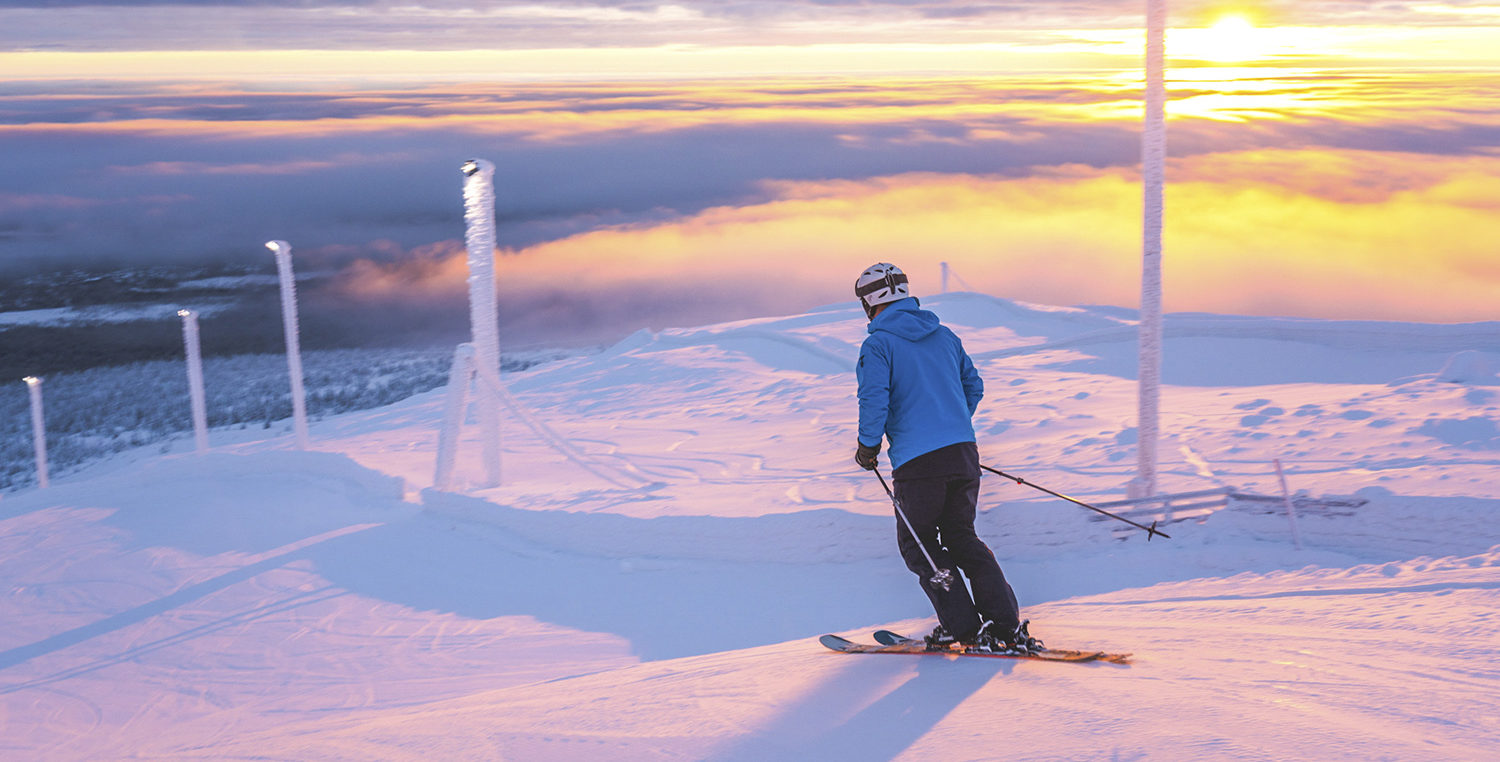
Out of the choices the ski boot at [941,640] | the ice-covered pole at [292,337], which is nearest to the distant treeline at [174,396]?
the ice-covered pole at [292,337]

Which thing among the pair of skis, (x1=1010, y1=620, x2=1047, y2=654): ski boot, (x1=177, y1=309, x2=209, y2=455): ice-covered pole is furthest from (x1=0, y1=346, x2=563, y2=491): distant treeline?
(x1=1010, y1=620, x2=1047, y2=654): ski boot

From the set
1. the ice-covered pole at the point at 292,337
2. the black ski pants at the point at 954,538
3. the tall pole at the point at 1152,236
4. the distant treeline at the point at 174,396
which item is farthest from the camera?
the distant treeline at the point at 174,396

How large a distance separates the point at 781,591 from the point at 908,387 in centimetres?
358

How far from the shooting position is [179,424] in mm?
49250

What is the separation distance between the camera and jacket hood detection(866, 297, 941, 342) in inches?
189

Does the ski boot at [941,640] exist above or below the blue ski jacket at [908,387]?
below

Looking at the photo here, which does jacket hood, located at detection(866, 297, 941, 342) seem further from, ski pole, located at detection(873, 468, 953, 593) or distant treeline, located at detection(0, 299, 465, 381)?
distant treeline, located at detection(0, 299, 465, 381)

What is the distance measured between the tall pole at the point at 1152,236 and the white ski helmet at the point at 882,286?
4.17 meters

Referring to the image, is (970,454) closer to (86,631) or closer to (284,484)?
(86,631)

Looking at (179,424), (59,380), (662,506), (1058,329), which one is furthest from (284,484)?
(59,380)

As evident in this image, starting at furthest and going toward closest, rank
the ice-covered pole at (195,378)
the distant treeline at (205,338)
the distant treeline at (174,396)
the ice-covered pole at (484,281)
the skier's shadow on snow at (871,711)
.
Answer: the distant treeline at (205,338) < the distant treeline at (174,396) < the ice-covered pole at (195,378) < the ice-covered pole at (484,281) < the skier's shadow on snow at (871,711)

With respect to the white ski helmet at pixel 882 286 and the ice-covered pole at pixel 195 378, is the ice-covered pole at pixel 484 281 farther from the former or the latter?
the ice-covered pole at pixel 195 378

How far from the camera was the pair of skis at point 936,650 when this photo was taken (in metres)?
4.72

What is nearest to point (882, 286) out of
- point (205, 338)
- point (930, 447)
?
point (930, 447)
